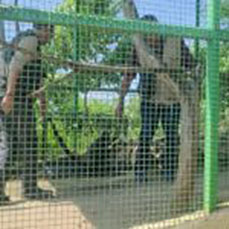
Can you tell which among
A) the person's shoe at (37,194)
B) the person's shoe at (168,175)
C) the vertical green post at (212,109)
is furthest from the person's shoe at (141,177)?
the person's shoe at (37,194)

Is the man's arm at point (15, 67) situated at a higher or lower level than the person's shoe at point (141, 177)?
higher

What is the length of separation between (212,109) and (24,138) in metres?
1.34

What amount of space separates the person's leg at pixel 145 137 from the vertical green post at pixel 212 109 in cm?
50

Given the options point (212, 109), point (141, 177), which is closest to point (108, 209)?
point (141, 177)

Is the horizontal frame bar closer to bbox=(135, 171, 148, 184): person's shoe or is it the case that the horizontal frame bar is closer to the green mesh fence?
the green mesh fence

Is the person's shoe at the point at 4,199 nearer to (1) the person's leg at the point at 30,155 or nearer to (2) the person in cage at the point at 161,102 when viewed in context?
(1) the person's leg at the point at 30,155

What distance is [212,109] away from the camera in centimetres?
351

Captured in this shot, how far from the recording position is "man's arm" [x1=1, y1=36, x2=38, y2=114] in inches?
137

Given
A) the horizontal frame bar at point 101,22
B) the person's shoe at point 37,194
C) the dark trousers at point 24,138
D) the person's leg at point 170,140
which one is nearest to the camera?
the horizontal frame bar at point 101,22

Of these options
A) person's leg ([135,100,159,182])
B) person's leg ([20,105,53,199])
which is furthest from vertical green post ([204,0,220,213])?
person's leg ([20,105,53,199])

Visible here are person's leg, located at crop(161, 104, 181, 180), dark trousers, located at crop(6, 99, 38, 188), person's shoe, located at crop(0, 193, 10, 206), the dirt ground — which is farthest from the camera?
person's shoe, located at crop(0, 193, 10, 206)

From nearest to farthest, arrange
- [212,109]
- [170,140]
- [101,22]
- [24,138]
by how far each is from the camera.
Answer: [101,22] → [212,109] → [24,138] → [170,140]

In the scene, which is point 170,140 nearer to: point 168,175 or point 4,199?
point 168,175

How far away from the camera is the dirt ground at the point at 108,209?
11.3 ft
